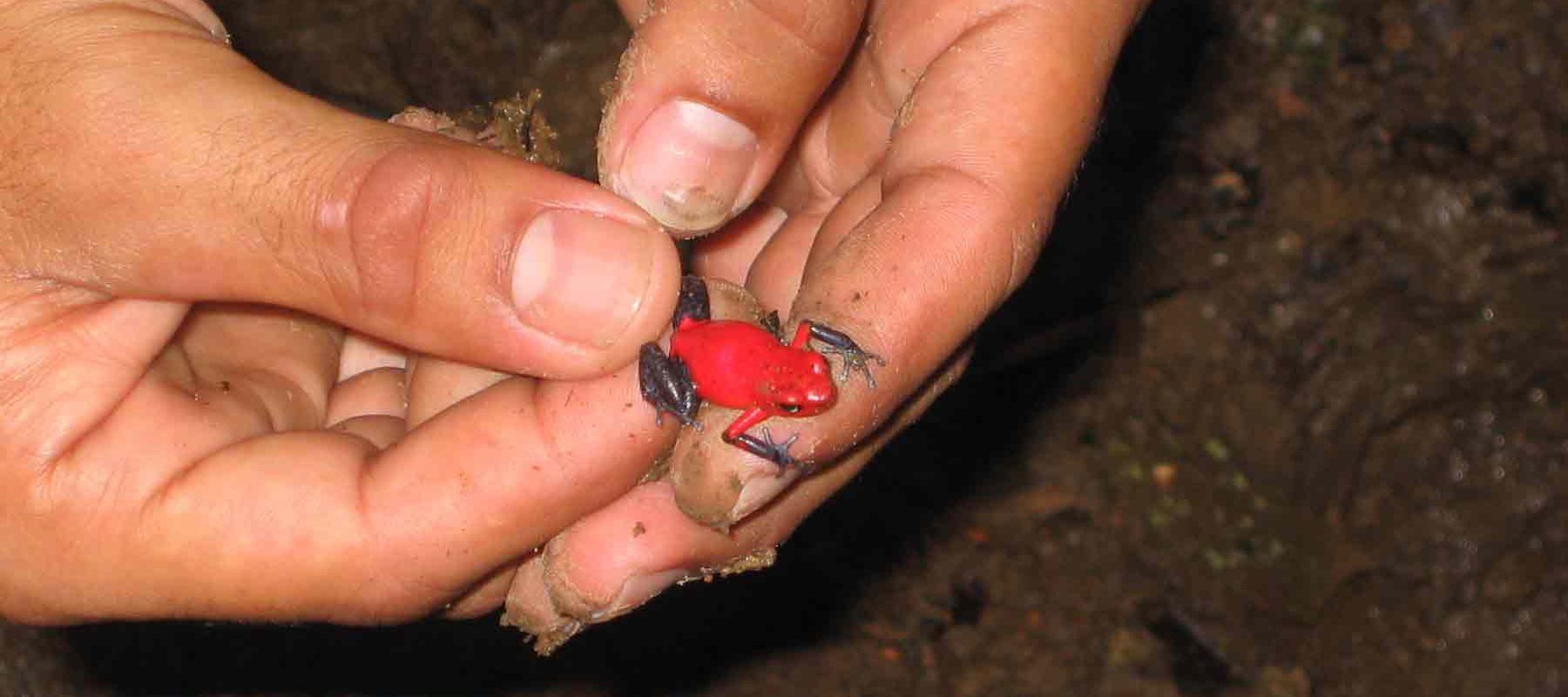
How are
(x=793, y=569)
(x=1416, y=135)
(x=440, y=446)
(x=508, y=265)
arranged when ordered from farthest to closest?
(x=1416, y=135) → (x=793, y=569) → (x=440, y=446) → (x=508, y=265)

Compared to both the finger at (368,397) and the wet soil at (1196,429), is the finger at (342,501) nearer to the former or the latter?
the finger at (368,397)

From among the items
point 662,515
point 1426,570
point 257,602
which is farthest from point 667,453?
point 1426,570

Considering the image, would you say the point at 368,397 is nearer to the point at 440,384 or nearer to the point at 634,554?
the point at 440,384

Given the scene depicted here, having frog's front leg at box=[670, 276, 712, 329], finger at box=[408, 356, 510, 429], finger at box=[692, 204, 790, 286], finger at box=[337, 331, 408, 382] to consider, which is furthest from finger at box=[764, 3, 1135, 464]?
finger at box=[337, 331, 408, 382]

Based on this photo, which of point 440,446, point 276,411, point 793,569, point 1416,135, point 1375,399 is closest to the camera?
point 440,446

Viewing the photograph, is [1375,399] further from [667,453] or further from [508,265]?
[508,265]

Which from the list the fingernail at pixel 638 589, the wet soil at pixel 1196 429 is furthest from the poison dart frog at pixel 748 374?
the wet soil at pixel 1196 429
